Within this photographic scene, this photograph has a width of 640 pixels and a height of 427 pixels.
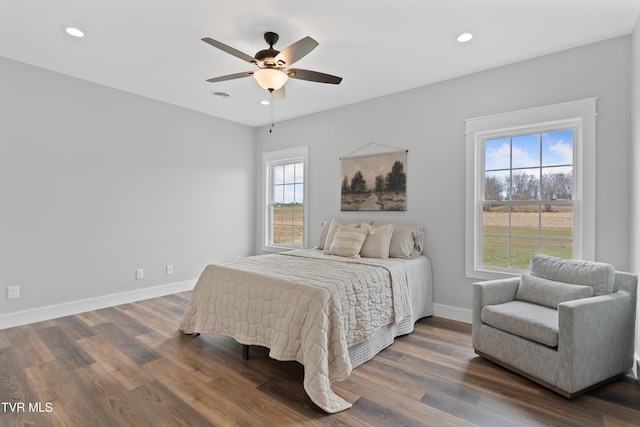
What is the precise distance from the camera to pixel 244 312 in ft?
8.32

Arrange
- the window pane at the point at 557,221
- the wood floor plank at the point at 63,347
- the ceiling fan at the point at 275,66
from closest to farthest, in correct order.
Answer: the ceiling fan at the point at 275,66, the wood floor plank at the point at 63,347, the window pane at the point at 557,221

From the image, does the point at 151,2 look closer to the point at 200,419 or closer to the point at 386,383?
the point at 200,419

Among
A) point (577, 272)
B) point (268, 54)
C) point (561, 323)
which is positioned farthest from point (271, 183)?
point (561, 323)

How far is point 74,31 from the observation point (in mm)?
2613

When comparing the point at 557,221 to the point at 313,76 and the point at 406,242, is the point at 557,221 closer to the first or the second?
the point at 406,242

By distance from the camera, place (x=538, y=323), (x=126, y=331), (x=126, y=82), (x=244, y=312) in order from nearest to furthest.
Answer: (x=538, y=323)
(x=244, y=312)
(x=126, y=331)
(x=126, y=82)

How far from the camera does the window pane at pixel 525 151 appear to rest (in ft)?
10.0

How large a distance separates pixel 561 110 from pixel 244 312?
130 inches

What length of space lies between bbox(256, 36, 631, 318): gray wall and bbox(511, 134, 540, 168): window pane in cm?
32

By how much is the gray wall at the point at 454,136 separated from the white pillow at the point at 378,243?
0.43m

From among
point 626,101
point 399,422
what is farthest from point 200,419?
point 626,101

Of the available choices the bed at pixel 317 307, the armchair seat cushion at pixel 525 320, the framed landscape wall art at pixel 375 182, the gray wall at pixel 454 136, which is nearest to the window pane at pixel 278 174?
the gray wall at pixel 454 136

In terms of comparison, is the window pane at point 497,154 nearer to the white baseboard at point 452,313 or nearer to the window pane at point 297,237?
the white baseboard at point 452,313

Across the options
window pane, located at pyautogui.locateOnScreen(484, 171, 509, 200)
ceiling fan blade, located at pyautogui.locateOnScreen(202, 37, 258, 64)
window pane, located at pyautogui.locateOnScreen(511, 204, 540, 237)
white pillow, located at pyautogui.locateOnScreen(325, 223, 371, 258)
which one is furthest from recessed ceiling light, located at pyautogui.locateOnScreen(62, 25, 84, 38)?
window pane, located at pyautogui.locateOnScreen(511, 204, 540, 237)
